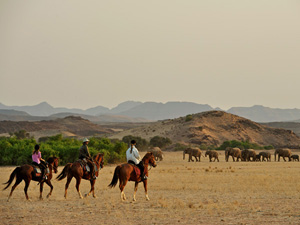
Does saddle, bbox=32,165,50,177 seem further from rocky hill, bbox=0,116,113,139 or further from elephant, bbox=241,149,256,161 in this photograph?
rocky hill, bbox=0,116,113,139

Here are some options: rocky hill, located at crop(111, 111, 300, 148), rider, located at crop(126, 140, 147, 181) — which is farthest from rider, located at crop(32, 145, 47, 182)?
rocky hill, located at crop(111, 111, 300, 148)

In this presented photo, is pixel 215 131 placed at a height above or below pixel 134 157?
above

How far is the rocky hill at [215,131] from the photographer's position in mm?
105500

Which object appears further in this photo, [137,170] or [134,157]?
[134,157]

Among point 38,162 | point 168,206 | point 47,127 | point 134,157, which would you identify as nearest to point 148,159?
point 134,157

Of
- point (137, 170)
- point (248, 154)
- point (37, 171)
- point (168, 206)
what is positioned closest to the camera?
point (168, 206)

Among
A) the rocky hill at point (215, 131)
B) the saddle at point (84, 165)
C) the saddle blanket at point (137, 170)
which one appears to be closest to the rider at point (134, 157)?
the saddle blanket at point (137, 170)

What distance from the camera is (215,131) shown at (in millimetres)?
112812

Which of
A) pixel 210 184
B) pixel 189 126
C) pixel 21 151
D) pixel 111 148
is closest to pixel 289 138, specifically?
pixel 189 126

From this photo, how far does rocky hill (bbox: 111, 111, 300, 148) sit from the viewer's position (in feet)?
346

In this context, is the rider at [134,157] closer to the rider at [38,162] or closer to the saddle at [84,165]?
the saddle at [84,165]

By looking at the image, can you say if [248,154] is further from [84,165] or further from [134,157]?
[84,165]

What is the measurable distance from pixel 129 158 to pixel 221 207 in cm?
434

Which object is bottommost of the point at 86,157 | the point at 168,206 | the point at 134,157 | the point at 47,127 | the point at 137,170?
the point at 168,206
